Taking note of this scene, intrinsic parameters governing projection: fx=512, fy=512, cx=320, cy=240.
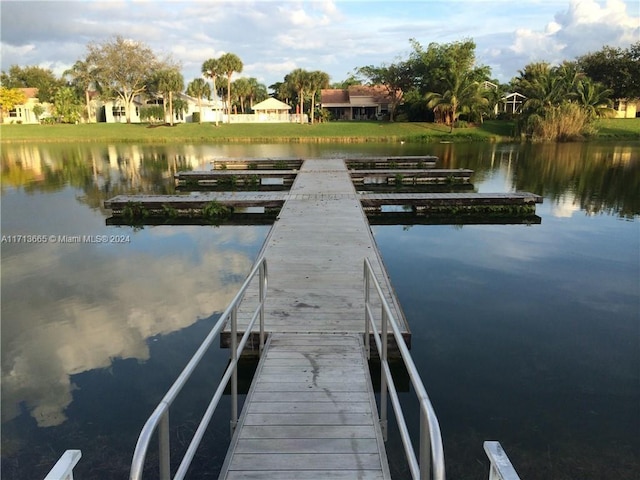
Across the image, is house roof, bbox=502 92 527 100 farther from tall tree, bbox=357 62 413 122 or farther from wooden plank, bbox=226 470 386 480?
wooden plank, bbox=226 470 386 480

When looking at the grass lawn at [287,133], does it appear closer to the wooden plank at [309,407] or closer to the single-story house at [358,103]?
the single-story house at [358,103]

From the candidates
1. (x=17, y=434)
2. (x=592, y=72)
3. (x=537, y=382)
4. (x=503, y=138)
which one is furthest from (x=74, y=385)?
(x=592, y=72)

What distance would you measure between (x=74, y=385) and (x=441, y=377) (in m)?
3.60

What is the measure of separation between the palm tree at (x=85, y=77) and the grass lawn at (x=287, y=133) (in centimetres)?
981

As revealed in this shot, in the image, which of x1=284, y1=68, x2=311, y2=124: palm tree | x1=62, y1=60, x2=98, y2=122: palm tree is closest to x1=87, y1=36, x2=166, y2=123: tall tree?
x1=62, y1=60, x2=98, y2=122: palm tree

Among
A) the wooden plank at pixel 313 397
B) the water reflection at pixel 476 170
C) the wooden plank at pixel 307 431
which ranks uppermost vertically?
the wooden plank at pixel 307 431

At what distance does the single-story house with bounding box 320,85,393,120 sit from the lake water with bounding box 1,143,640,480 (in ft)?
150

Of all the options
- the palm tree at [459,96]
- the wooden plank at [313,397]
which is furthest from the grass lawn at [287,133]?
the wooden plank at [313,397]

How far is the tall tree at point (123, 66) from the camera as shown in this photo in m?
54.4

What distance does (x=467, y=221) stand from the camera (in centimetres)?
1231

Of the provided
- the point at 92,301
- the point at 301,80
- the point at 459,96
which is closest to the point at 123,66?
the point at 301,80

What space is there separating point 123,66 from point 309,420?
5851 centimetres

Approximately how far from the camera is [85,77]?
56.0m

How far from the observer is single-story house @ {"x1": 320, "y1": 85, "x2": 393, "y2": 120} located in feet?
186
